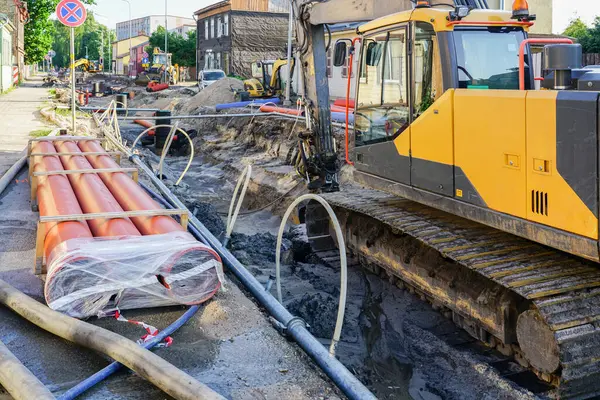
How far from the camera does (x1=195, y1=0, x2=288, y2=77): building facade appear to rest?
54969mm

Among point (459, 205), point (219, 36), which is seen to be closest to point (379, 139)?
point (459, 205)

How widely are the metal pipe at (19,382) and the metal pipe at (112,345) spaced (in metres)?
0.54

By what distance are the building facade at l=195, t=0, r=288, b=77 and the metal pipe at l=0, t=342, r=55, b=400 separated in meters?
51.6

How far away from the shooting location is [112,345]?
4.42 m

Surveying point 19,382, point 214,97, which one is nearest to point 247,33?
point 214,97

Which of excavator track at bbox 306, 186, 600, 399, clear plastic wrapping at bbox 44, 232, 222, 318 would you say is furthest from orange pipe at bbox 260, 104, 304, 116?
clear plastic wrapping at bbox 44, 232, 222, 318

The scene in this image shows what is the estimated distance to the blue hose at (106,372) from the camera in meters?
4.03

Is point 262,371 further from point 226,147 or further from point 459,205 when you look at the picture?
point 226,147

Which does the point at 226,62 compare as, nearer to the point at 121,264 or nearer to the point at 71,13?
the point at 71,13

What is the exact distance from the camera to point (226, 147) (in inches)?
831

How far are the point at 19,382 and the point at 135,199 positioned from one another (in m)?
3.29

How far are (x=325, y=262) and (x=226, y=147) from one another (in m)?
12.5

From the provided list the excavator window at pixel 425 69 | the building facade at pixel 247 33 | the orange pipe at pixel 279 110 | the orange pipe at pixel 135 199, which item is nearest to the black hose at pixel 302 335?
the orange pipe at pixel 135 199

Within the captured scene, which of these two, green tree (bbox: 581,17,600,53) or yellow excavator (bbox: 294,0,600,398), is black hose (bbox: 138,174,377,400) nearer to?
yellow excavator (bbox: 294,0,600,398)
